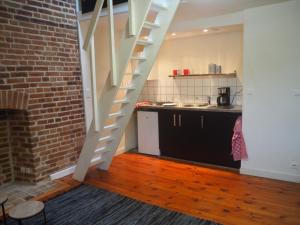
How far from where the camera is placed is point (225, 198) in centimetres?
279

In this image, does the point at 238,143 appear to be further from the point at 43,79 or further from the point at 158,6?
the point at 43,79

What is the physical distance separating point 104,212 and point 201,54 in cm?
310

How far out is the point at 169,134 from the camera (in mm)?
4105

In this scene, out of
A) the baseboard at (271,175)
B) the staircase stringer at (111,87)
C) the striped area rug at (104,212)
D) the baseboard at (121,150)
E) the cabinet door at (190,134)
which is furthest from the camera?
the baseboard at (121,150)

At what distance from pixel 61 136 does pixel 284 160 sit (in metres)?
3.12

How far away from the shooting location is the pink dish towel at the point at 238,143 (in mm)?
3383

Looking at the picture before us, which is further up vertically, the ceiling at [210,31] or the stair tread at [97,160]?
the ceiling at [210,31]

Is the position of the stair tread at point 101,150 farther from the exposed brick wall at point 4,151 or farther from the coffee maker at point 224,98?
the coffee maker at point 224,98

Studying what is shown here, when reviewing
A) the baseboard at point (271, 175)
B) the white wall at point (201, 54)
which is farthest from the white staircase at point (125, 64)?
the baseboard at point (271, 175)

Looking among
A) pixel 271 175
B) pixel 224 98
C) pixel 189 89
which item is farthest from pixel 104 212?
pixel 189 89

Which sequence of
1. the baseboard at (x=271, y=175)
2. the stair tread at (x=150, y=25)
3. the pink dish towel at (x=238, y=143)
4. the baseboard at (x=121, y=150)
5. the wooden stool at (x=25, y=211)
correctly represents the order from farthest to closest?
1. the baseboard at (x=121, y=150)
2. the pink dish towel at (x=238, y=143)
3. the baseboard at (x=271, y=175)
4. the stair tread at (x=150, y=25)
5. the wooden stool at (x=25, y=211)

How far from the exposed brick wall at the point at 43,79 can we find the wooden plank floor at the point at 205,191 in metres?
0.71

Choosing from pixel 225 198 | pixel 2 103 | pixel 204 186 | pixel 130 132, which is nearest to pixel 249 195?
pixel 225 198

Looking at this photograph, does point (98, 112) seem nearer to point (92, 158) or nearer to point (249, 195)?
point (92, 158)
